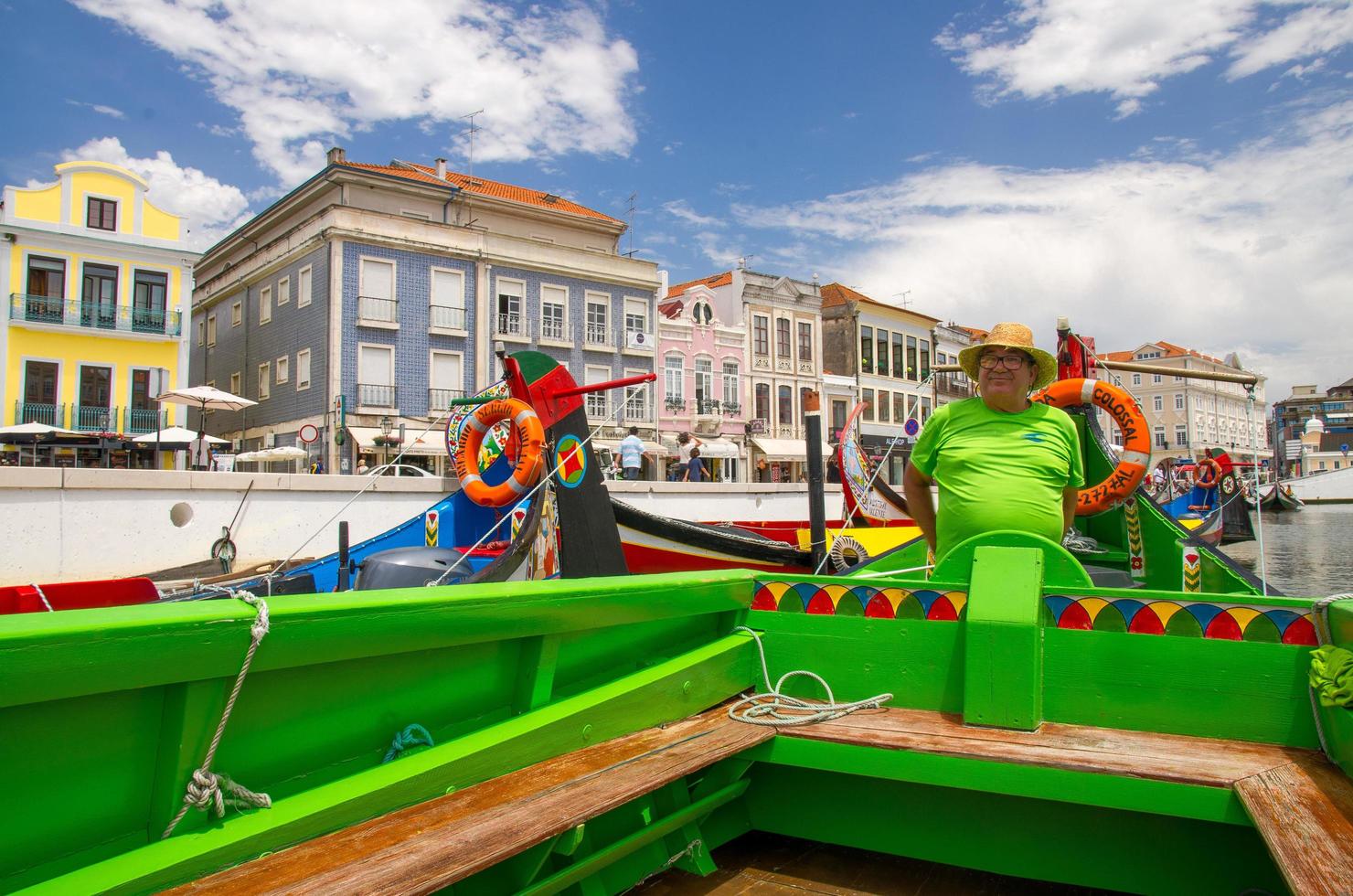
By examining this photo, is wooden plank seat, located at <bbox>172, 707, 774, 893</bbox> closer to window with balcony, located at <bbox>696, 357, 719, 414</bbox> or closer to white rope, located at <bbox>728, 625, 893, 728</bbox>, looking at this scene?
white rope, located at <bbox>728, 625, 893, 728</bbox>

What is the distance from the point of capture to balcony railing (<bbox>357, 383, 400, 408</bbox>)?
88.1ft

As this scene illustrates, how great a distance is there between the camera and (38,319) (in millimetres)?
24906

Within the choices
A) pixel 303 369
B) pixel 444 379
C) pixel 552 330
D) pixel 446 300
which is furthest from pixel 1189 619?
pixel 552 330

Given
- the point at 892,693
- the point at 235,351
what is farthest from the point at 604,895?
the point at 235,351

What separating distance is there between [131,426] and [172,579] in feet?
63.3

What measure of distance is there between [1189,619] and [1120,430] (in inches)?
134

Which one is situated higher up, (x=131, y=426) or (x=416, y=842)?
(x=131, y=426)

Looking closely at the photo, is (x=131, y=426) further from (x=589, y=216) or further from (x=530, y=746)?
(x=530, y=746)

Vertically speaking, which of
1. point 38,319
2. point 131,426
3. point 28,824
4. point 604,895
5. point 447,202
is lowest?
point 604,895

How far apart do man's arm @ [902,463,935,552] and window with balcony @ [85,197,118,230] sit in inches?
1127

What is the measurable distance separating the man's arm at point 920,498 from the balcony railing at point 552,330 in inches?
1073

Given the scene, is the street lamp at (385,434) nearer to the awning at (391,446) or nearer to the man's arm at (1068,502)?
the awning at (391,446)

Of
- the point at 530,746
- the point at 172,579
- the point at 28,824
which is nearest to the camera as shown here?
the point at 28,824

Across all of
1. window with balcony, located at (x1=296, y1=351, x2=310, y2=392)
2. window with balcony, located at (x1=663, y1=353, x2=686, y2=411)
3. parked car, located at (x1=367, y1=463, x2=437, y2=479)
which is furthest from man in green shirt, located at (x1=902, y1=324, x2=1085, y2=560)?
window with balcony, located at (x1=663, y1=353, x2=686, y2=411)
